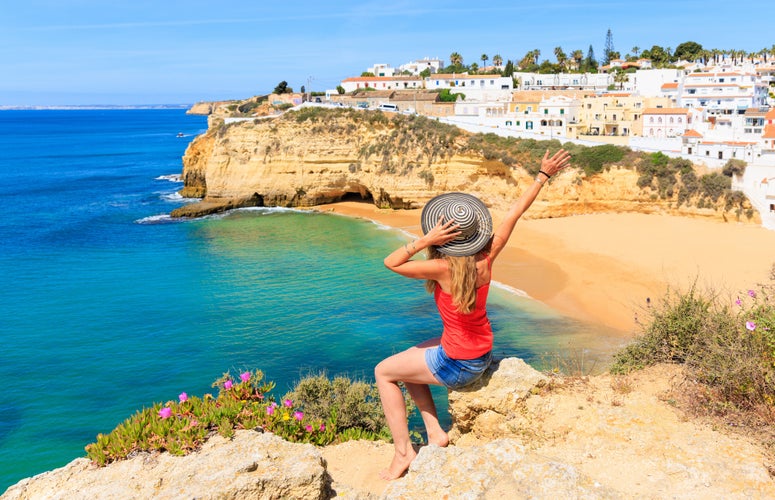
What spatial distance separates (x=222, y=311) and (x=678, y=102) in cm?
5211

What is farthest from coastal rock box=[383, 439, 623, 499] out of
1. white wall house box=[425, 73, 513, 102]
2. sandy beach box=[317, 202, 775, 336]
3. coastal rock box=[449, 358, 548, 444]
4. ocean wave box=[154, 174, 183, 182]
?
ocean wave box=[154, 174, 183, 182]

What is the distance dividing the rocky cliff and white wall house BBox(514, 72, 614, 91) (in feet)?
233

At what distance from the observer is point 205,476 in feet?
15.3

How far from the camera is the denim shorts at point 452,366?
17.5 ft

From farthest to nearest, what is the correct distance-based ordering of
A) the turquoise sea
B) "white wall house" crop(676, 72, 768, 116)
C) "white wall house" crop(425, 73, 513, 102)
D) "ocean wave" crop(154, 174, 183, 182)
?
Result: "white wall house" crop(425, 73, 513, 102) → "ocean wave" crop(154, 174, 183, 182) → "white wall house" crop(676, 72, 768, 116) → the turquoise sea

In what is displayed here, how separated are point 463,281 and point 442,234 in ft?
1.47

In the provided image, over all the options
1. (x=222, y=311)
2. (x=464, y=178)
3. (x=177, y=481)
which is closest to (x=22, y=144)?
(x=464, y=178)

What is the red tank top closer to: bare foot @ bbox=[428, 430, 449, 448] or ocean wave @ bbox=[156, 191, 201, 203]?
bare foot @ bbox=[428, 430, 449, 448]

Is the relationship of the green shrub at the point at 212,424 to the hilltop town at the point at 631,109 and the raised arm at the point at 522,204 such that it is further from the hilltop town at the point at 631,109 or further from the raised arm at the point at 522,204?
the hilltop town at the point at 631,109

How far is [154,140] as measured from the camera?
115 metres

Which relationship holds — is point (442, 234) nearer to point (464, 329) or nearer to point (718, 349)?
point (464, 329)

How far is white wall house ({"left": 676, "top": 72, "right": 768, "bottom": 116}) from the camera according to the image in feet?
179

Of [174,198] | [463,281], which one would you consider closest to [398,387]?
[463,281]

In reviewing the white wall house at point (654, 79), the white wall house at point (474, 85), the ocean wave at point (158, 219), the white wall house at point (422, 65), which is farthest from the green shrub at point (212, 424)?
the white wall house at point (422, 65)
